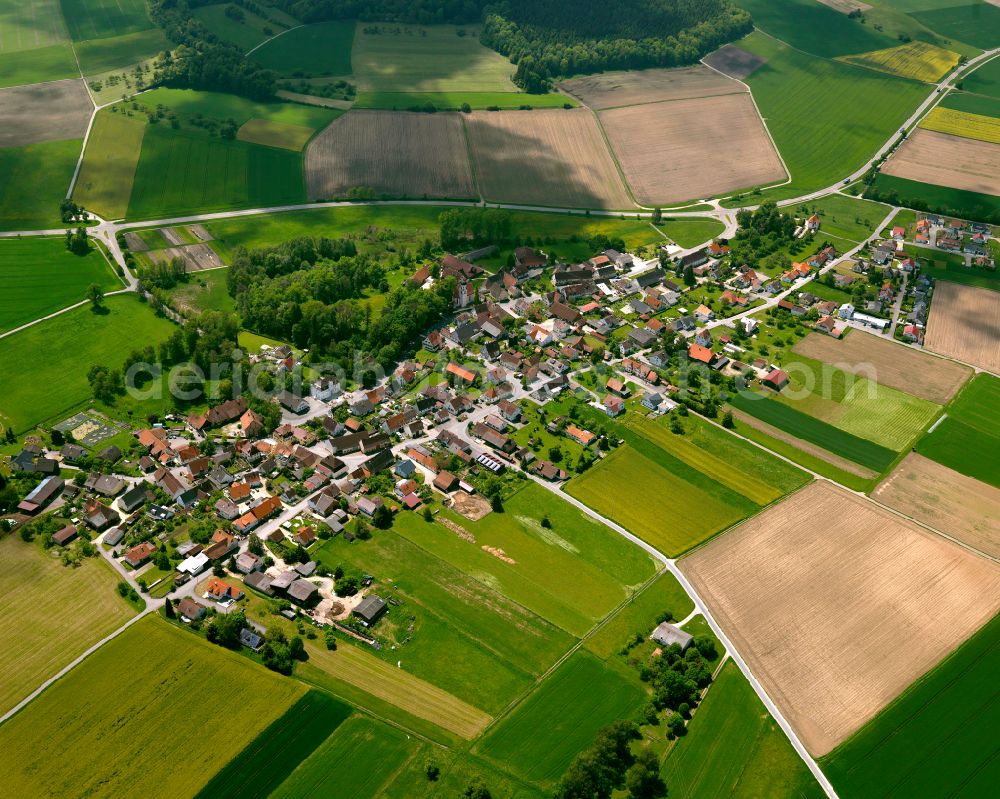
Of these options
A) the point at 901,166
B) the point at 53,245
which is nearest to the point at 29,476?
the point at 53,245

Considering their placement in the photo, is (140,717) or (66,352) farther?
(66,352)

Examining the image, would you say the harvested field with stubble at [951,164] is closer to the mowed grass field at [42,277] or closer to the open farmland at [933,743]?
the open farmland at [933,743]

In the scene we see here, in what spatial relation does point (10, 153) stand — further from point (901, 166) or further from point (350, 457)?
point (901, 166)

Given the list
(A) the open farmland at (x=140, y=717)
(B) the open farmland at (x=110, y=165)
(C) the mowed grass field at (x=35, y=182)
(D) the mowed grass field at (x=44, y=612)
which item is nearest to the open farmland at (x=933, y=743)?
(A) the open farmland at (x=140, y=717)

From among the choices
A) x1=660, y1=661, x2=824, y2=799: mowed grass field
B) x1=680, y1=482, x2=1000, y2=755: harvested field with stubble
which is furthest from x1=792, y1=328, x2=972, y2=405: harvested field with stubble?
x1=660, y1=661, x2=824, y2=799: mowed grass field

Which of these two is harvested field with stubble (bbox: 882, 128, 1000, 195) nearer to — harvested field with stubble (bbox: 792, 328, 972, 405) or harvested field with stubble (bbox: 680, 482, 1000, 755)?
harvested field with stubble (bbox: 792, 328, 972, 405)

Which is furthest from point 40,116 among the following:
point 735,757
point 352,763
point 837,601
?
point 735,757

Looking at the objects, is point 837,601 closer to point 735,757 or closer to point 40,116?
point 735,757
